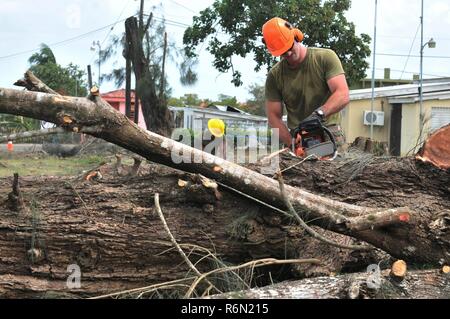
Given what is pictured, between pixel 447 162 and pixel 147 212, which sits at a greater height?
pixel 447 162

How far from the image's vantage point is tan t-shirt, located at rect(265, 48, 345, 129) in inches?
175

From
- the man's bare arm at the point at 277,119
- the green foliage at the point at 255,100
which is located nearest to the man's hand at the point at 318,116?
the man's bare arm at the point at 277,119

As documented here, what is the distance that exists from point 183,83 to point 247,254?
14.3m

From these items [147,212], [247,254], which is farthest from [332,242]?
[147,212]

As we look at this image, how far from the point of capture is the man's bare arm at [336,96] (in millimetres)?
4176

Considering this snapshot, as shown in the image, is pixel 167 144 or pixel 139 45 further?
pixel 139 45

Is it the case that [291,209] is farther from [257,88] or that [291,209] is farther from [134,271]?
[257,88]

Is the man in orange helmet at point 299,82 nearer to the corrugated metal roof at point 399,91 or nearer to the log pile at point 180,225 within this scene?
the log pile at point 180,225

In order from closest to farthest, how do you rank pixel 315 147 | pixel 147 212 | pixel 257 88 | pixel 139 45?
pixel 147 212 → pixel 315 147 → pixel 139 45 → pixel 257 88

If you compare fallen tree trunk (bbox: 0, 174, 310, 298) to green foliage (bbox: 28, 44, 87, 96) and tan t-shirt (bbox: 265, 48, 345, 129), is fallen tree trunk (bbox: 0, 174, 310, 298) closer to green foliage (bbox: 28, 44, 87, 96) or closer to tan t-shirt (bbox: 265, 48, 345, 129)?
tan t-shirt (bbox: 265, 48, 345, 129)

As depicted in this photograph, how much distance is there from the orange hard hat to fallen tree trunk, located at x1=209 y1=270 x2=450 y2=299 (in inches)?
80.3

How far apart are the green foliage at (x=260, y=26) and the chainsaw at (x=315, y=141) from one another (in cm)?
1426

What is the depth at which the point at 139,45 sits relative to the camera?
16641 mm

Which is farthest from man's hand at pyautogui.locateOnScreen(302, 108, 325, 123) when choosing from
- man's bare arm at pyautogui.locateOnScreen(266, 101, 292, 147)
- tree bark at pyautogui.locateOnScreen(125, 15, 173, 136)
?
tree bark at pyautogui.locateOnScreen(125, 15, 173, 136)
